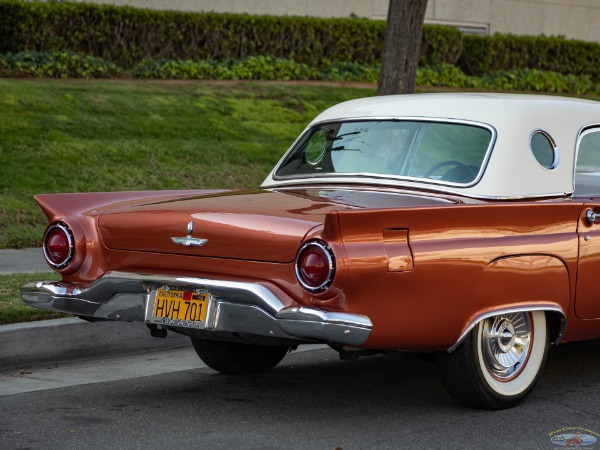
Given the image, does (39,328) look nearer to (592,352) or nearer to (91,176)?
(592,352)

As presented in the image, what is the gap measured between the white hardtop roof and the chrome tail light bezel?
3.88ft

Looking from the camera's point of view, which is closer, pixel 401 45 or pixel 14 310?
pixel 14 310

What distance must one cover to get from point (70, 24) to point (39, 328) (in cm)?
1160

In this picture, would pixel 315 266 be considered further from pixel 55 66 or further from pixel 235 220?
pixel 55 66

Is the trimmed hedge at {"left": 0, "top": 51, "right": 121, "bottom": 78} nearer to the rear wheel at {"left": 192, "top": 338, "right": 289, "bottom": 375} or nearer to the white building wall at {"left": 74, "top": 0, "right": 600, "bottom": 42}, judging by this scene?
the white building wall at {"left": 74, "top": 0, "right": 600, "bottom": 42}

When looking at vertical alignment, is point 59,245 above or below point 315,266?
below

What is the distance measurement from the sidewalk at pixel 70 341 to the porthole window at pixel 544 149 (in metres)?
2.77

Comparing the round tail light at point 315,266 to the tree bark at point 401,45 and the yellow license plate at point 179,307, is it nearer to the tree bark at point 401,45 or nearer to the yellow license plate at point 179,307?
the yellow license plate at point 179,307

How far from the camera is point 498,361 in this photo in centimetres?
574

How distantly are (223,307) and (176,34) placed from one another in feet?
46.4

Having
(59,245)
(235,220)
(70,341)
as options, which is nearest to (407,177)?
(235,220)

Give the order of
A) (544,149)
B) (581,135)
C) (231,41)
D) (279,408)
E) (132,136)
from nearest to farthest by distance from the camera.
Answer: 1. (279,408)
2. (544,149)
3. (581,135)
4. (132,136)
5. (231,41)

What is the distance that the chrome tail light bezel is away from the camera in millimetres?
5047

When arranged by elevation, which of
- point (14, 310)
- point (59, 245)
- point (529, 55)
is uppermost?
point (529, 55)
